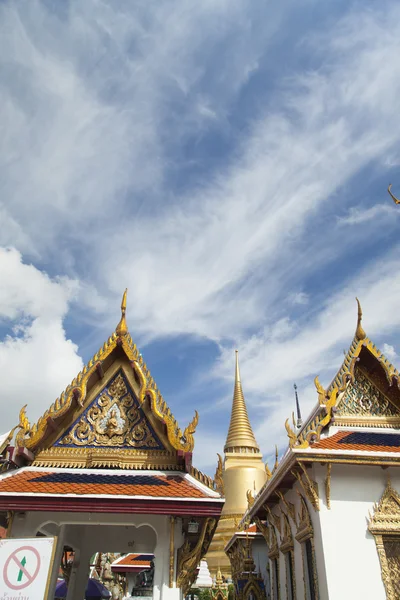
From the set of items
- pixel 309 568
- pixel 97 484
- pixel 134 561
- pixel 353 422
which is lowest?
pixel 309 568

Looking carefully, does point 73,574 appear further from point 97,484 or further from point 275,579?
point 275,579

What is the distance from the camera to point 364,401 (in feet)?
34.9

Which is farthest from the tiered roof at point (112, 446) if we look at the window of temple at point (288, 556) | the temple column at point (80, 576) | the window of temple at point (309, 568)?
the window of temple at point (288, 556)

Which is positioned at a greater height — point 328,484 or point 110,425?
point 110,425

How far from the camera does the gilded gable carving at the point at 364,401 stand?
10453 millimetres

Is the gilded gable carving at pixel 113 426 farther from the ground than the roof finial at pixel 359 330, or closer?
closer

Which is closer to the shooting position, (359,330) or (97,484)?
(97,484)

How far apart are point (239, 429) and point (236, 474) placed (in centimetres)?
409

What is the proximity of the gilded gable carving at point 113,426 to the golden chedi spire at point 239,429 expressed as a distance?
28.7 meters

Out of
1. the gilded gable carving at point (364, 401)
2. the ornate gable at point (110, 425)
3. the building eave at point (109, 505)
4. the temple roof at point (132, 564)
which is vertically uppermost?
the gilded gable carving at point (364, 401)

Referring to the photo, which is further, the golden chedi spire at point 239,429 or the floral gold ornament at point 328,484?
the golden chedi spire at point 239,429

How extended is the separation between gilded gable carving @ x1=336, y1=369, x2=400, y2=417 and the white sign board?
7.50 meters

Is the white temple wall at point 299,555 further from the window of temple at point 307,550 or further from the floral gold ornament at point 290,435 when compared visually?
the floral gold ornament at point 290,435

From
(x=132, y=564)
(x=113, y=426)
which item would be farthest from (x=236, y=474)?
(x=113, y=426)
